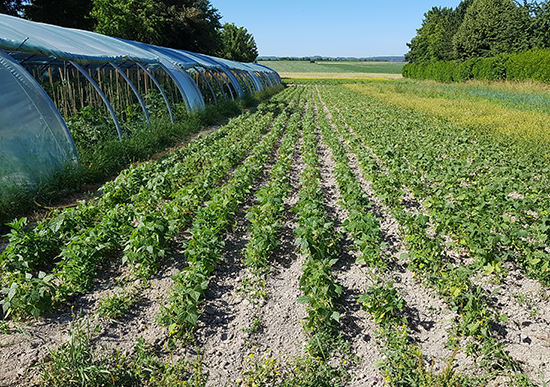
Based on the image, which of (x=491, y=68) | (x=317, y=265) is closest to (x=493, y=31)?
(x=491, y=68)

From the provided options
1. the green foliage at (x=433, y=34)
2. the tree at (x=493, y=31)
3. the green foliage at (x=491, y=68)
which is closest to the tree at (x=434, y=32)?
the green foliage at (x=433, y=34)

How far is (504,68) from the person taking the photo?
92.0 feet

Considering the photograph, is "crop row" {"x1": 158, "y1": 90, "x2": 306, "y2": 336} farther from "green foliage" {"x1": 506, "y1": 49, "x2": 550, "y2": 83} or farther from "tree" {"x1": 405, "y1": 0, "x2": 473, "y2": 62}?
"tree" {"x1": 405, "y1": 0, "x2": 473, "y2": 62}

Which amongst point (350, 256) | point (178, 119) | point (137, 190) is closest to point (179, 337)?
point (350, 256)

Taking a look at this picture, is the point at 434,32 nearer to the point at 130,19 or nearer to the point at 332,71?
the point at 332,71

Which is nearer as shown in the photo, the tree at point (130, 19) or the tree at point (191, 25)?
the tree at point (130, 19)

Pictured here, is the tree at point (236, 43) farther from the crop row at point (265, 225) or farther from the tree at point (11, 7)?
the crop row at point (265, 225)

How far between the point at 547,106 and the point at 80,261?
1950cm

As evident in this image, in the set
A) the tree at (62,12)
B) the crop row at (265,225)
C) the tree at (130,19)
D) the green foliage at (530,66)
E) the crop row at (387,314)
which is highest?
the tree at (62,12)

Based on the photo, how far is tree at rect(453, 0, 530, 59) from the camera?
37.6 m

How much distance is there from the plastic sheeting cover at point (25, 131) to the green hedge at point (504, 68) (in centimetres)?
2860

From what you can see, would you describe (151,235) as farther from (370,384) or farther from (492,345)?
(492,345)

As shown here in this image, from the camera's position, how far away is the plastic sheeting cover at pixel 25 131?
18.3ft

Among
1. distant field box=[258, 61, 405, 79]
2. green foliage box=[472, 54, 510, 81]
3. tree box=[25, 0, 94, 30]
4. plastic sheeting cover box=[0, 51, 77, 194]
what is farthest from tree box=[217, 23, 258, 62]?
plastic sheeting cover box=[0, 51, 77, 194]
